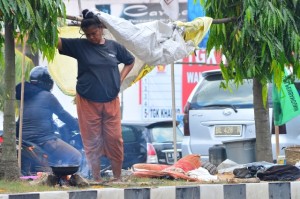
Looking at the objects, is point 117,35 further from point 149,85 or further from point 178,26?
point 149,85

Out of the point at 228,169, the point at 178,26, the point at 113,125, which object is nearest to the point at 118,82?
the point at 113,125

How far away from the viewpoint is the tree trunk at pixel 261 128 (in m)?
12.2

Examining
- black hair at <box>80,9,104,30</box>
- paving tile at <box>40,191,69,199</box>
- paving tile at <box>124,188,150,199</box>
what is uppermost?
black hair at <box>80,9,104,30</box>

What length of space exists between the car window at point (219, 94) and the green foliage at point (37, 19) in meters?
5.62

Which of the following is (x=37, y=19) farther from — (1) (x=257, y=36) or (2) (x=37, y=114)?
(2) (x=37, y=114)

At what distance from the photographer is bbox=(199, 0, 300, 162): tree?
10633 millimetres

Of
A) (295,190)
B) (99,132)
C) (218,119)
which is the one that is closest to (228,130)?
(218,119)

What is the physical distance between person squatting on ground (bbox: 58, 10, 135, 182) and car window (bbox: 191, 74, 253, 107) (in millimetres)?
4678

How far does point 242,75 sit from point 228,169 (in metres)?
1.16

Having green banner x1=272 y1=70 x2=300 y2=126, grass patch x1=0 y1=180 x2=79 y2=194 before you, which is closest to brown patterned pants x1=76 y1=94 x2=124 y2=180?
grass patch x1=0 y1=180 x2=79 y2=194

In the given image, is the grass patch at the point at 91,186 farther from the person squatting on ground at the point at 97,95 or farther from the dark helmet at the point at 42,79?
the dark helmet at the point at 42,79

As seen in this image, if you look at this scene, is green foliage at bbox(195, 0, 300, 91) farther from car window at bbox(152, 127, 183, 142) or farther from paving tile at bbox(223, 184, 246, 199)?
car window at bbox(152, 127, 183, 142)

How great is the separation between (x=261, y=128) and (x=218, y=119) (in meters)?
2.00

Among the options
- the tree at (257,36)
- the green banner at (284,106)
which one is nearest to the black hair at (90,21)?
the tree at (257,36)
